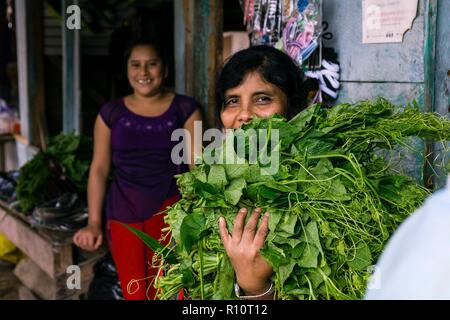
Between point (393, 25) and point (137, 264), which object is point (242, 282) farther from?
point (137, 264)

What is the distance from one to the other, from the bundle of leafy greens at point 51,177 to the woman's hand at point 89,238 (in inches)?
34.6

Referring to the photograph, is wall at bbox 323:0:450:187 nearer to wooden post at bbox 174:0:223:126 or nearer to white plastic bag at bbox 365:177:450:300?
wooden post at bbox 174:0:223:126

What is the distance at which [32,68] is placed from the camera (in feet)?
21.4

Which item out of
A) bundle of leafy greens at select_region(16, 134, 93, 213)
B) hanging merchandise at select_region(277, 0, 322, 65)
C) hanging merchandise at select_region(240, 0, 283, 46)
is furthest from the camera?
bundle of leafy greens at select_region(16, 134, 93, 213)

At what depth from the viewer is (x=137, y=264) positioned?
3342mm

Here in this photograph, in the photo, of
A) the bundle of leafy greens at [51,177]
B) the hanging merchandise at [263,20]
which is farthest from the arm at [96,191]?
the hanging merchandise at [263,20]

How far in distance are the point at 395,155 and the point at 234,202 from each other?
1.21m

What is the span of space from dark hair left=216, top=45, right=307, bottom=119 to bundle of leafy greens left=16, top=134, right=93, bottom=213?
2.49 metres

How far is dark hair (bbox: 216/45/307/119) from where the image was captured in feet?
7.58

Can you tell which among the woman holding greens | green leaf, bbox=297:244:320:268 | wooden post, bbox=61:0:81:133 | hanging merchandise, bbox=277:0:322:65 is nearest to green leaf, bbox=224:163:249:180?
green leaf, bbox=297:244:320:268

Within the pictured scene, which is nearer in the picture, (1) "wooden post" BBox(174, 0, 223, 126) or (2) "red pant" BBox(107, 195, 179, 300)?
(2) "red pant" BBox(107, 195, 179, 300)
